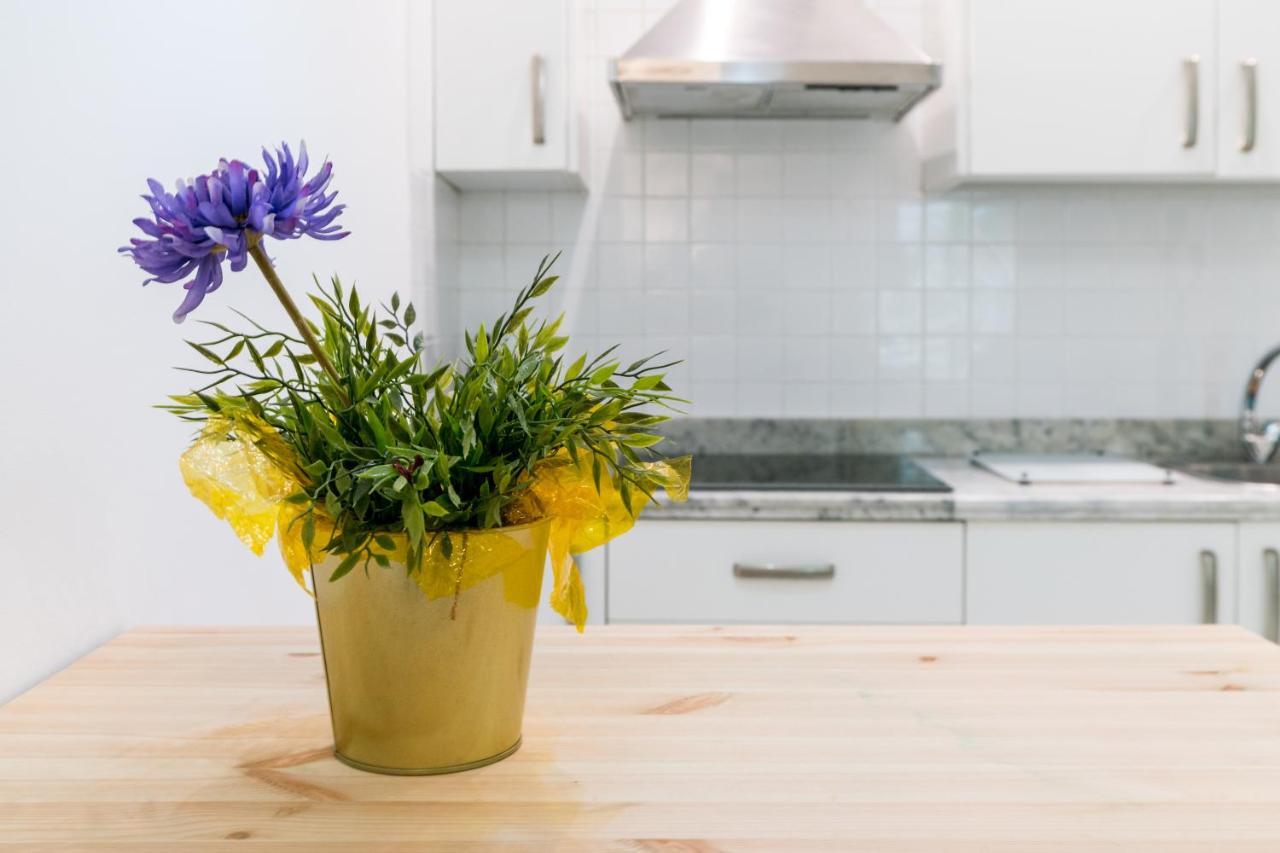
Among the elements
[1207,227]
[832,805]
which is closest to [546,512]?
[832,805]

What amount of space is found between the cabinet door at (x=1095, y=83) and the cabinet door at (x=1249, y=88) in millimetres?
28

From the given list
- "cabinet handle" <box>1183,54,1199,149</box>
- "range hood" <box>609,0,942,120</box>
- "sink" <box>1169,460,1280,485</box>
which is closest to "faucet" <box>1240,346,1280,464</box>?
"sink" <box>1169,460,1280,485</box>

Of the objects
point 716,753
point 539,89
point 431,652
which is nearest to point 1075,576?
point 539,89

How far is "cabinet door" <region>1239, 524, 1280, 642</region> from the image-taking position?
2.15 meters

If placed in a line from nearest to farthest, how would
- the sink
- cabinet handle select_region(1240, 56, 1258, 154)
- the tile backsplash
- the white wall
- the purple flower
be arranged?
1. the purple flower
2. the white wall
3. cabinet handle select_region(1240, 56, 1258, 154)
4. the sink
5. the tile backsplash

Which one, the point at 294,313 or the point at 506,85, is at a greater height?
the point at 506,85

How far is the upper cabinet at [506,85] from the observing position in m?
2.39

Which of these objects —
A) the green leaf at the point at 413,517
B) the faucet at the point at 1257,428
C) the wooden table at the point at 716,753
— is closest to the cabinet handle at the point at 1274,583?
the faucet at the point at 1257,428

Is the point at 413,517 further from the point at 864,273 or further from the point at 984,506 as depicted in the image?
the point at 864,273

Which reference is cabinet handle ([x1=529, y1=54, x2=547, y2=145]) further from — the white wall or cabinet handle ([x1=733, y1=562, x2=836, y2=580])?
cabinet handle ([x1=733, y1=562, x2=836, y2=580])

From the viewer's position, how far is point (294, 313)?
0.67 m

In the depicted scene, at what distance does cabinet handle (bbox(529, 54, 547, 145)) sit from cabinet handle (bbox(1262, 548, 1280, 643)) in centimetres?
167

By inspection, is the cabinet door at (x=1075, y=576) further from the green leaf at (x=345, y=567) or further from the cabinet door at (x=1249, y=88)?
the green leaf at (x=345, y=567)

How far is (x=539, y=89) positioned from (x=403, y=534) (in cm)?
185
